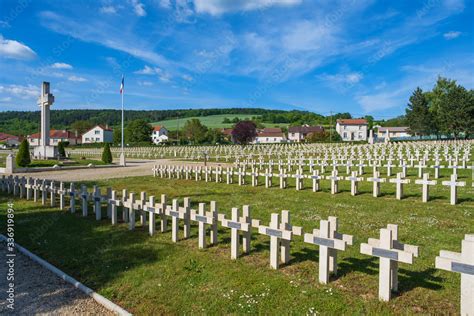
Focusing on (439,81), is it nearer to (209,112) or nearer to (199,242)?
(199,242)

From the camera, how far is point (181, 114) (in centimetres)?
16575

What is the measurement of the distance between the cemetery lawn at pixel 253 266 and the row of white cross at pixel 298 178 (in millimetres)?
657

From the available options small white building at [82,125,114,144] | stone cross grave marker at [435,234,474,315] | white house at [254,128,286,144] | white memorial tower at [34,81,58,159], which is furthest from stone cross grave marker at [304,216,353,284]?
white house at [254,128,286,144]

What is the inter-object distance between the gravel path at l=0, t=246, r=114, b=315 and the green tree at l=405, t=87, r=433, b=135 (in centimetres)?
7190

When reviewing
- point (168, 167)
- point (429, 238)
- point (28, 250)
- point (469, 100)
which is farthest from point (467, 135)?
point (28, 250)

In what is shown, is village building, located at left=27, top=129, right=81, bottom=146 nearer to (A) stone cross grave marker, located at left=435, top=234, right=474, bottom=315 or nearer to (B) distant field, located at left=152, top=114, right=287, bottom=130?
(B) distant field, located at left=152, top=114, right=287, bottom=130

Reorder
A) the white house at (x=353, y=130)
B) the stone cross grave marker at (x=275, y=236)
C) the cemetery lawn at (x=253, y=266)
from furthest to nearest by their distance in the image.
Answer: the white house at (x=353, y=130) → the stone cross grave marker at (x=275, y=236) → the cemetery lawn at (x=253, y=266)

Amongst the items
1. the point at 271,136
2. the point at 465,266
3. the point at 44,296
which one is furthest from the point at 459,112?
the point at 271,136

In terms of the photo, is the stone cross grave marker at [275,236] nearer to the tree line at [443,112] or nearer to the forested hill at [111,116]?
the tree line at [443,112]

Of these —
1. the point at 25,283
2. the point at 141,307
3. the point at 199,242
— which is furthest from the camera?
the point at 199,242

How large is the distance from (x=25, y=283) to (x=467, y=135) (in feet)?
229

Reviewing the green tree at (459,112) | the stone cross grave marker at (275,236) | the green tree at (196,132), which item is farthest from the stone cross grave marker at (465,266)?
the green tree at (196,132)

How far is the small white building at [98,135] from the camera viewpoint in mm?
111688

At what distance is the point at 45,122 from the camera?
3412cm
